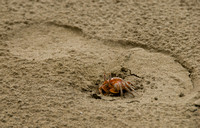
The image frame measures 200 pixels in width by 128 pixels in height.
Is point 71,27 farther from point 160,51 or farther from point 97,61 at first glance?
point 160,51

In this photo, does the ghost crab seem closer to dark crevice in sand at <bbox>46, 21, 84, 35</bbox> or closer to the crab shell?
the crab shell

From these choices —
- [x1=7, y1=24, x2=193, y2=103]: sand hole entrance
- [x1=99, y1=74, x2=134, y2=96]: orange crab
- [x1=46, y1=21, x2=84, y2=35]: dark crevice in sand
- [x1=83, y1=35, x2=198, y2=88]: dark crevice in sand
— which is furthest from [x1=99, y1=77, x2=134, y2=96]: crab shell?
[x1=46, y1=21, x2=84, y2=35]: dark crevice in sand

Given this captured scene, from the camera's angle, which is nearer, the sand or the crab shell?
the sand

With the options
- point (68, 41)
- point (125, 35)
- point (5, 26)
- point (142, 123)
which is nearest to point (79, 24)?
point (68, 41)

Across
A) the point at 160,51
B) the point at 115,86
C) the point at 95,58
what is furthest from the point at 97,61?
the point at 160,51

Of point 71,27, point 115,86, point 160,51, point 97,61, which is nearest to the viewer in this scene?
point 115,86

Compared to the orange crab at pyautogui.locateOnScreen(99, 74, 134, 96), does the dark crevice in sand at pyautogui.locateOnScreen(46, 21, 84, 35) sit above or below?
above
